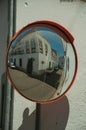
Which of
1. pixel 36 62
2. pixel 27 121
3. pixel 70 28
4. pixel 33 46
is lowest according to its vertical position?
pixel 27 121

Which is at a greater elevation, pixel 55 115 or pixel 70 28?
pixel 70 28

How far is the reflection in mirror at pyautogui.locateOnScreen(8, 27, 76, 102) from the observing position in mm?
3750

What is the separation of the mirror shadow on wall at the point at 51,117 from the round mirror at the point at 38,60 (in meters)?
0.84

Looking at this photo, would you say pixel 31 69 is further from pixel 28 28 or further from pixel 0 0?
pixel 0 0

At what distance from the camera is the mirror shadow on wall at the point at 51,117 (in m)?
4.76

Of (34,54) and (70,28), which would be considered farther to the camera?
(70,28)

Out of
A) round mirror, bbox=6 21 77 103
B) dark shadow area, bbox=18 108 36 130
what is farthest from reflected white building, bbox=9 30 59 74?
dark shadow area, bbox=18 108 36 130

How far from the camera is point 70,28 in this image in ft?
15.9

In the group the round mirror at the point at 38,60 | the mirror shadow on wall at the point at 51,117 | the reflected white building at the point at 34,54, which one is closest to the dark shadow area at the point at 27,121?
the mirror shadow on wall at the point at 51,117

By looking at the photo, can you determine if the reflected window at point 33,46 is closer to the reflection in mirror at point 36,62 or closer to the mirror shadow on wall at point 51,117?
the reflection in mirror at point 36,62

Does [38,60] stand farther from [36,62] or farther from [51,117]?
[51,117]

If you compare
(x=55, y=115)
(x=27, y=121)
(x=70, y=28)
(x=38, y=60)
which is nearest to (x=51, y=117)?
(x=55, y=115)

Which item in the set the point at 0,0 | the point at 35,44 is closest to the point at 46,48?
the point at 35,44

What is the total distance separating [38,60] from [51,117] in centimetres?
128
